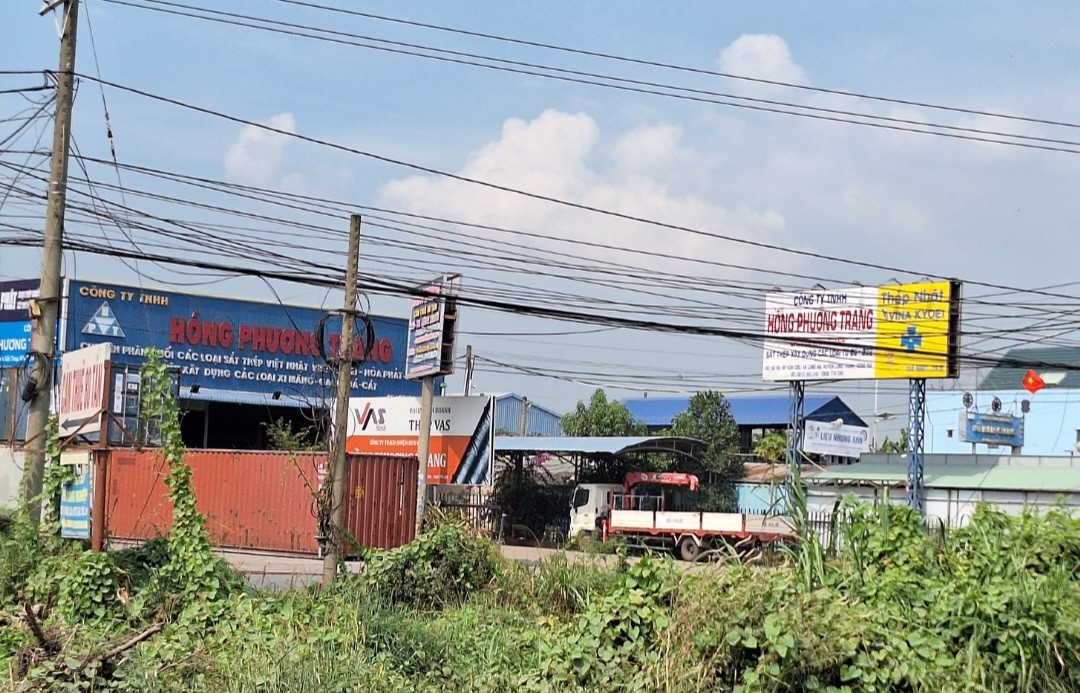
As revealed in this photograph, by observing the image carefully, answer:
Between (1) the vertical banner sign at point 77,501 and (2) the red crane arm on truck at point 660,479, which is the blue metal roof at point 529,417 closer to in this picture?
(2) the red crane arm on truck at point 660,479

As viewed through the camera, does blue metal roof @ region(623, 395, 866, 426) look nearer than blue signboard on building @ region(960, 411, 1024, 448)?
No

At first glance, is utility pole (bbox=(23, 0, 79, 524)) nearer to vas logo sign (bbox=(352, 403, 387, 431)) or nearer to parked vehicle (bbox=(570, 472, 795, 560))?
vas logo sign (bbox=(352, 403, 387, 431))

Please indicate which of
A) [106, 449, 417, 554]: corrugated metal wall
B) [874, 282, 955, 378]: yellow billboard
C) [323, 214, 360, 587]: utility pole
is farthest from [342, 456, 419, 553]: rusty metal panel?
[874, 282, 955, 378]: yellow billboard

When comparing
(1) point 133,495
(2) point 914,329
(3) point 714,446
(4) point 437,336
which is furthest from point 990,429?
(1) point 133,495

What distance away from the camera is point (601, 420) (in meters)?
56.6

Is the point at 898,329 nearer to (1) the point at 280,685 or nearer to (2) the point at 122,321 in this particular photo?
(2) the point at 122,321

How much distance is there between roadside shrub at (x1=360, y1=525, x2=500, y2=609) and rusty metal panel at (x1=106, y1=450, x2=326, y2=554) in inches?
483

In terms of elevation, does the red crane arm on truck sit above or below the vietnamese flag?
below

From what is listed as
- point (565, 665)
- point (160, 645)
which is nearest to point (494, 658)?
point (565, 665)

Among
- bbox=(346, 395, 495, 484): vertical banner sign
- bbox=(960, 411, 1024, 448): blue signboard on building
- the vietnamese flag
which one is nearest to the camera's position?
bbox=(346, 395, 495, 484): vertical banner sign

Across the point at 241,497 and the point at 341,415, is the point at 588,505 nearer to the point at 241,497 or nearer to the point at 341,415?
the point at 241,497

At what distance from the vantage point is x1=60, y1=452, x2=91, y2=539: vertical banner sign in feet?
46.5

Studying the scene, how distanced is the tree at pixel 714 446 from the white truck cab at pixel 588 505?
5.59 metres

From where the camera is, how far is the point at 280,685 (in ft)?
27.3
